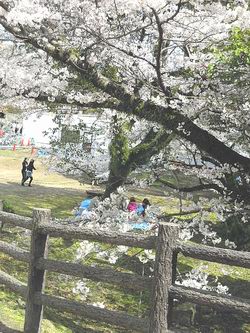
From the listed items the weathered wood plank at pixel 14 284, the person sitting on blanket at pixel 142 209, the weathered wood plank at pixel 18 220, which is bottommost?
the weathered wood plank at pixel 14 284

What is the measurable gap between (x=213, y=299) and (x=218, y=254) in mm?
382

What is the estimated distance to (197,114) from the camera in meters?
6.98

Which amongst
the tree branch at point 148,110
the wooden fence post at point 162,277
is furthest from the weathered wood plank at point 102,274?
the tree branch at point 148,110

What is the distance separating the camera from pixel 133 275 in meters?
4.20

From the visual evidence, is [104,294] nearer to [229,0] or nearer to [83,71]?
[83,71]

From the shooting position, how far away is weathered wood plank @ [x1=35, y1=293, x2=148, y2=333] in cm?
418

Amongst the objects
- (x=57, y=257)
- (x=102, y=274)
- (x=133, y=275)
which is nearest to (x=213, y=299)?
(x=133, y=275)

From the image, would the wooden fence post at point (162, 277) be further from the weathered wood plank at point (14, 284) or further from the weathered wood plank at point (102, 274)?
the weathered wood plank at point (14, 284)

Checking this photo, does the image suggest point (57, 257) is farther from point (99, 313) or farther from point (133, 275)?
point (133, 275)

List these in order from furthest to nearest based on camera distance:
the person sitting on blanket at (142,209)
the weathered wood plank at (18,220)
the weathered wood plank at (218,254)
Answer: the person sitting on blanket at (142,209) → the weathered wood plank at (18,220) → the weathered wood plank at (218,254)

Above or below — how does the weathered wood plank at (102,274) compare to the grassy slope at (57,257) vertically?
above

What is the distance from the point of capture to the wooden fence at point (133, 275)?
378 centimetres

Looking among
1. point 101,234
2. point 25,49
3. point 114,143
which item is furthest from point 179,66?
point 114,143

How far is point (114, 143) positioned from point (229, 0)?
6.24 meters
